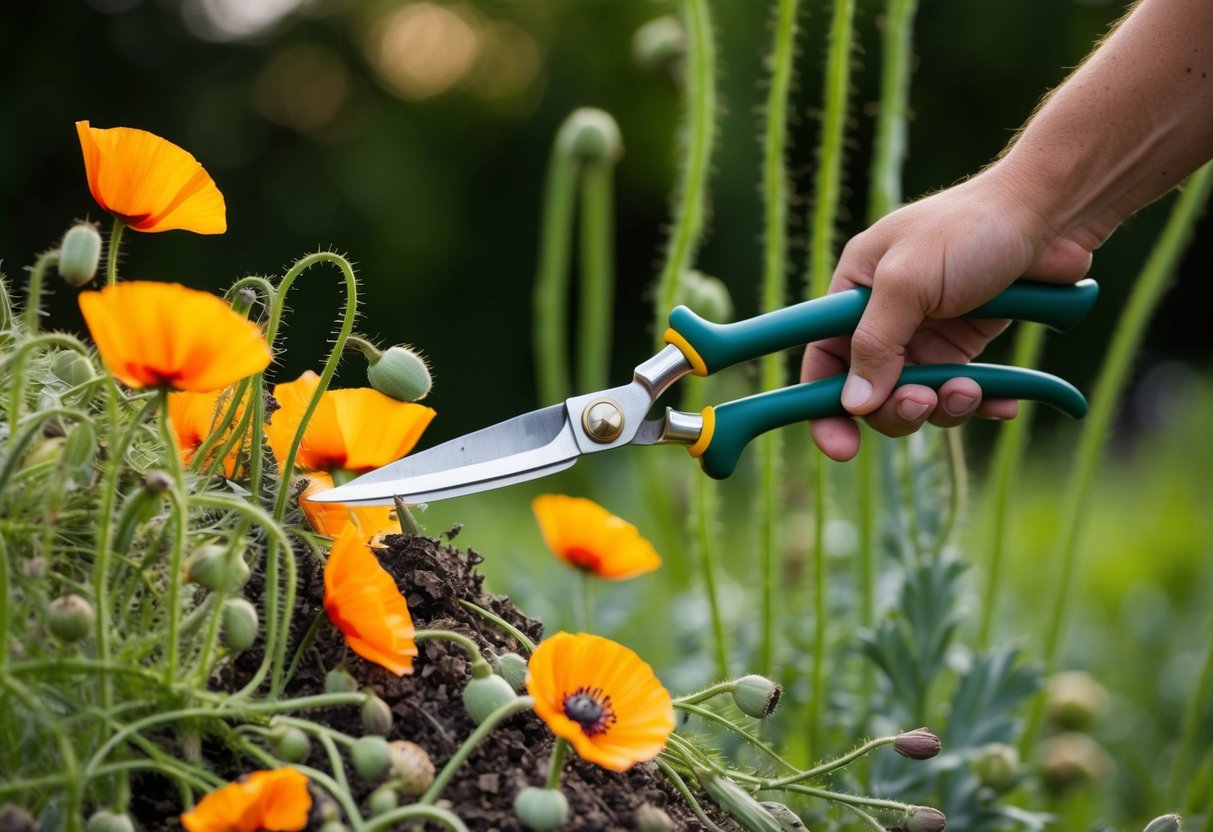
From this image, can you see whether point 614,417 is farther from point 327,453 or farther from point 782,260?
point 782,260

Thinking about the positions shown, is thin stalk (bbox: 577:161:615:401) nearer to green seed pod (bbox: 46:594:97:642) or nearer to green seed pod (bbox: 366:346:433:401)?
green seed pod (bbox: 366:346:433:401)

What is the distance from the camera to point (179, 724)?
0.62 meters

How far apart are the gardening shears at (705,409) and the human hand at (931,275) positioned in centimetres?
2

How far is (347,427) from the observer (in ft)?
2.62

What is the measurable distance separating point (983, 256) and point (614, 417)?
0.99 feet

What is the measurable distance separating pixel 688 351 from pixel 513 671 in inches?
12.9

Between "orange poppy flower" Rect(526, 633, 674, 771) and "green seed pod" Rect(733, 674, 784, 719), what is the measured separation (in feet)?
0.25

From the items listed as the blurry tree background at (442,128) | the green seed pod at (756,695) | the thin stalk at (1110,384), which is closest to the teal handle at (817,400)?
the green seed pod at (756,695)

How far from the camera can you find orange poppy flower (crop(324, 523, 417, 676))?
2.14 ft

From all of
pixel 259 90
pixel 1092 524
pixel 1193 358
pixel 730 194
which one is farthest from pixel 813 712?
pixel 1193 358

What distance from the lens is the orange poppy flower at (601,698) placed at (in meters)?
0.63

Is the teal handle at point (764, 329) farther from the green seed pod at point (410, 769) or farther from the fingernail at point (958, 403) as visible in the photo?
the green seed pod at point (410, 769)

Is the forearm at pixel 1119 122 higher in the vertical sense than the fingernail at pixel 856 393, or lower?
higher

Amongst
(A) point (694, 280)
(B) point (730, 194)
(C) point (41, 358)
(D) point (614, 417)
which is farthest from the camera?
(B) point (730, 194)
